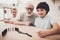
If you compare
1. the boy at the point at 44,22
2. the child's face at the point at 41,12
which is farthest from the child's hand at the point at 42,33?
the child's face at the point at 41,12

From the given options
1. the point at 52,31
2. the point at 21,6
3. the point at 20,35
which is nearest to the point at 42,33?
the point at 52,31

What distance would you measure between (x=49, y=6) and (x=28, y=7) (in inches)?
8.4

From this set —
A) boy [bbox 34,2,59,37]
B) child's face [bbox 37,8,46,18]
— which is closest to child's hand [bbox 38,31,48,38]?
boy [bbox 34,2,59,37]

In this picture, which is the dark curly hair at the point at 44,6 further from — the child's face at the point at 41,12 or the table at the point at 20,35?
the table at the point at 20,35

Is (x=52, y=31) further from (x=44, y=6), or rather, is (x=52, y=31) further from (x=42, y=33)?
(x=44, y=6)

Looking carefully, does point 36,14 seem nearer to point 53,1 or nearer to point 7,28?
point 53,1

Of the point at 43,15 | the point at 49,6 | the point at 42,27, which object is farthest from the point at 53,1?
the point at 42,27

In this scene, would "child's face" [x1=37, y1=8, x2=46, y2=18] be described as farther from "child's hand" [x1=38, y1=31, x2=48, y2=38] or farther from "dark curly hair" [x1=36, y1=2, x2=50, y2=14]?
"child's hand" [x1=38, y1=31, x2=48, y2=38]

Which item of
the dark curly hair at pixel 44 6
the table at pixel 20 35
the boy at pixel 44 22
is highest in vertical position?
the dark curly hair at pixel 44 6

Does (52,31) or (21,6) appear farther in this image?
(21,6)

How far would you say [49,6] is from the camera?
1.48 metres

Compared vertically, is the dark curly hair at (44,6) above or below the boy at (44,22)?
above

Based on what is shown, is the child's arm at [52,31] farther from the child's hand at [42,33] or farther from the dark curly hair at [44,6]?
the dark curly hair at [44,6]

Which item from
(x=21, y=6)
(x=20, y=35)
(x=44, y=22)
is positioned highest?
(x=21, y=6)
